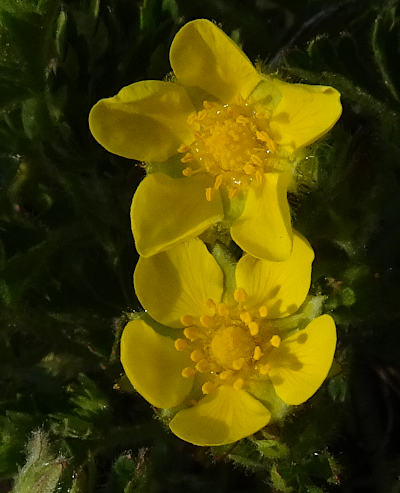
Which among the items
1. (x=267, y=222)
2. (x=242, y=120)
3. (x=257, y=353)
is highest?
(x=242, y=120)

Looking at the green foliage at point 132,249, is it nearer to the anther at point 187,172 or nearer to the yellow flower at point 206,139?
the yellow flower at point 206,139

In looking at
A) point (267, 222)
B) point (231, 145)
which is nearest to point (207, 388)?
point (267, 222)

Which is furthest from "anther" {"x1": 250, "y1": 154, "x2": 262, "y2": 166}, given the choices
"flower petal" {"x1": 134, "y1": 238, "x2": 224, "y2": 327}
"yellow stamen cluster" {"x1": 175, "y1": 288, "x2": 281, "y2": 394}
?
"yellow stamen cluster" {"x1": 175, "y1": 288, "x2": 281, "y2": 394}

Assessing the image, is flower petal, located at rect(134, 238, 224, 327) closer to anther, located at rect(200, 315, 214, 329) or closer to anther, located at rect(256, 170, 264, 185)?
anther, located at rect(200, 315, 214, 329)

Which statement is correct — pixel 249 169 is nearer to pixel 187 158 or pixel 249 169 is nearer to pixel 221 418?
pixel 187 158

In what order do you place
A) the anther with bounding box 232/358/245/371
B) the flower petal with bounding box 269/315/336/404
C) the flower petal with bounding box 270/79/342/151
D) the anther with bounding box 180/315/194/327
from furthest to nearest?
the anther with bounding box 180/315/194/327
the anther with bounding box 232/358/245/371
the flower petal with bounding box 269/315/336/404
the flower petal with bounding box 270/79/342/151

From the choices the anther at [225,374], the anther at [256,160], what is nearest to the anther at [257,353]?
the anther at [225,374]
